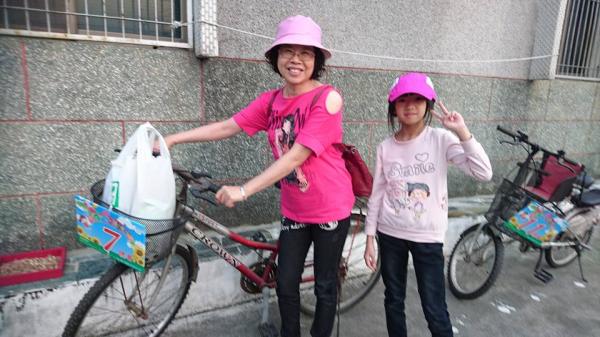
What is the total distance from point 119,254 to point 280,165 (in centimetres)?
86

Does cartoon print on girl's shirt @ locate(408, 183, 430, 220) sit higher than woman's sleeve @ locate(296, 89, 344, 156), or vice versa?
woman's sleeve @ locate(296, 89, 344, 156)

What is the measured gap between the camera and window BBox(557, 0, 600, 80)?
5551 mm

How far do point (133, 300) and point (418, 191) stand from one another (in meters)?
1.75

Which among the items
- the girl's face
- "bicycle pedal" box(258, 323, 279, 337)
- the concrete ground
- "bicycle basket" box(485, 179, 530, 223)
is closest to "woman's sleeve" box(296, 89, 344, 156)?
the girl's face

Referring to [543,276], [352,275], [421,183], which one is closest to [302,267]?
[421,183]

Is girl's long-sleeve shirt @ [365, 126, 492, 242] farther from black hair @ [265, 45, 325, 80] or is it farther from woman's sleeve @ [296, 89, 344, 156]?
black hair @ [265, 45, 325, 80]

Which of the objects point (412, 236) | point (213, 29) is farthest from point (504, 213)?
point (213, 29)

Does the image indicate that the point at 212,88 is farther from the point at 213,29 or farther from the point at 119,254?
the point at 119,254

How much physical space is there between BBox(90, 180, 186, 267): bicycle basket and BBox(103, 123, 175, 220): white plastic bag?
38mm

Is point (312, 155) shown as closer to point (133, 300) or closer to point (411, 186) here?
point (411, 186)

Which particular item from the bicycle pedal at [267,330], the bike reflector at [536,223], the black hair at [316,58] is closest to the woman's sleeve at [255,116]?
the black hair at [316,58]

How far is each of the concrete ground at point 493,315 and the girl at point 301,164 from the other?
63 cm

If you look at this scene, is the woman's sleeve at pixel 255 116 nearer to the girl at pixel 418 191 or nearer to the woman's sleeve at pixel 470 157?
the girl at pixel 418 191

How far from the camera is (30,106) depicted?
2748 millimetres
